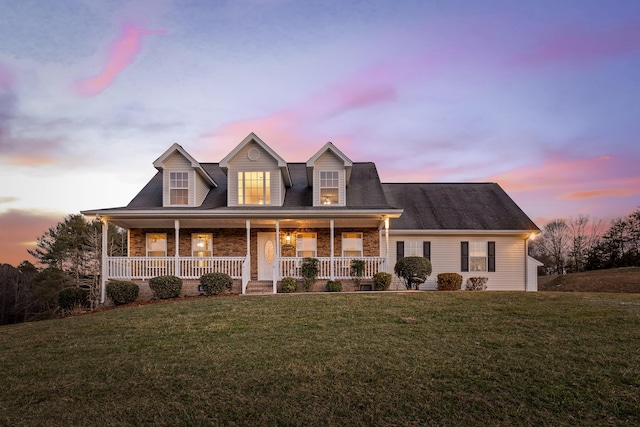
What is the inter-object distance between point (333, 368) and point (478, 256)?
1499 centimetres

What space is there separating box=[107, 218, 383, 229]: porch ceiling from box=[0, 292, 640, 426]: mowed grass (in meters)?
6.86

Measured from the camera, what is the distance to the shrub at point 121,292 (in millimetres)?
14922

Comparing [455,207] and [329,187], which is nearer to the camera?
[329,187]

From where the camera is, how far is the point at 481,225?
19.5 meters

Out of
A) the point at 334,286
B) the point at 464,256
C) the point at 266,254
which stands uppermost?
the point at 266,254

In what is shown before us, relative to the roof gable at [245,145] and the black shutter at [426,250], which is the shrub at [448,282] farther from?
the roof gable at [245,145]

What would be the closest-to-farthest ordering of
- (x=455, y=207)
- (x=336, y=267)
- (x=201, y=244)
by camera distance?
(x=336, y=267) < (x=201, y=244) < (x=455, y=207)

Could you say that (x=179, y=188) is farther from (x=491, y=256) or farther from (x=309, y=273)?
(x=491, y=256)

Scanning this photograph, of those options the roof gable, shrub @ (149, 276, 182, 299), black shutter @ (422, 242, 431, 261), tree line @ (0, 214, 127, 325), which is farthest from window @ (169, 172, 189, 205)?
tree line @ (0, 214, 127, 325)

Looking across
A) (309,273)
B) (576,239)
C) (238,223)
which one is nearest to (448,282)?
(309,273)

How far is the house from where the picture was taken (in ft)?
55.0

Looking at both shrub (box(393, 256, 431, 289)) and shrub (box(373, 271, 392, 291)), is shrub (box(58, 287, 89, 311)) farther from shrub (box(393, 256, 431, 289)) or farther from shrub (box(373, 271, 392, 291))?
shrub (box(393, 256, 431, 289))

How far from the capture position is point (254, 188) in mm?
18453

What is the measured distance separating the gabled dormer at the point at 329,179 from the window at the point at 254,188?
6.80 ft
